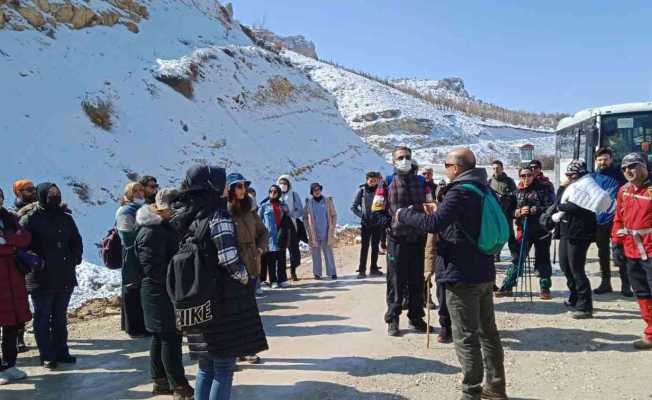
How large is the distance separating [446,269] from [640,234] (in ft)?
8.44

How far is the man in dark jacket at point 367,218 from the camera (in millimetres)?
9773

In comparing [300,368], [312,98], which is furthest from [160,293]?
[312,98]

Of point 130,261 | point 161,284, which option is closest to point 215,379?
point 161,284

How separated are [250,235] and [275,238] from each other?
4628 millimetres

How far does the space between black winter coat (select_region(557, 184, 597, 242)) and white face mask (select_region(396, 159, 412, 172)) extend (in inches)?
83.3

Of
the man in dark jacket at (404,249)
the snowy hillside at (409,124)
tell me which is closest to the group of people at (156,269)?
the man in dark jacket at (404,249)

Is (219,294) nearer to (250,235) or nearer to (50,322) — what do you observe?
(250,235)

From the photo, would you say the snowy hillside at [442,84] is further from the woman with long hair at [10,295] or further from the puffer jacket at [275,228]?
the woman with long hair at [10,295]

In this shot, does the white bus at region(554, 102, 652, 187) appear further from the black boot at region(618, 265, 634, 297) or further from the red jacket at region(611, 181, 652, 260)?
the red jacket at region(611, 181, 652, 260)

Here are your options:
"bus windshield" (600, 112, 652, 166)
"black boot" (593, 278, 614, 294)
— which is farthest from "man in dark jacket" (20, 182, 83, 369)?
"bus windshield" (600, 112, 652, 166)

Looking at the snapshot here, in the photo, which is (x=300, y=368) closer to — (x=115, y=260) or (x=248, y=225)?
(x=248, y=225)

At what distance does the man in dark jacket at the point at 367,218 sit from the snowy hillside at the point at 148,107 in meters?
5.34

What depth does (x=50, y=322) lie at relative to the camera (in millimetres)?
5723

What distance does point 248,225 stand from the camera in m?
4.85
